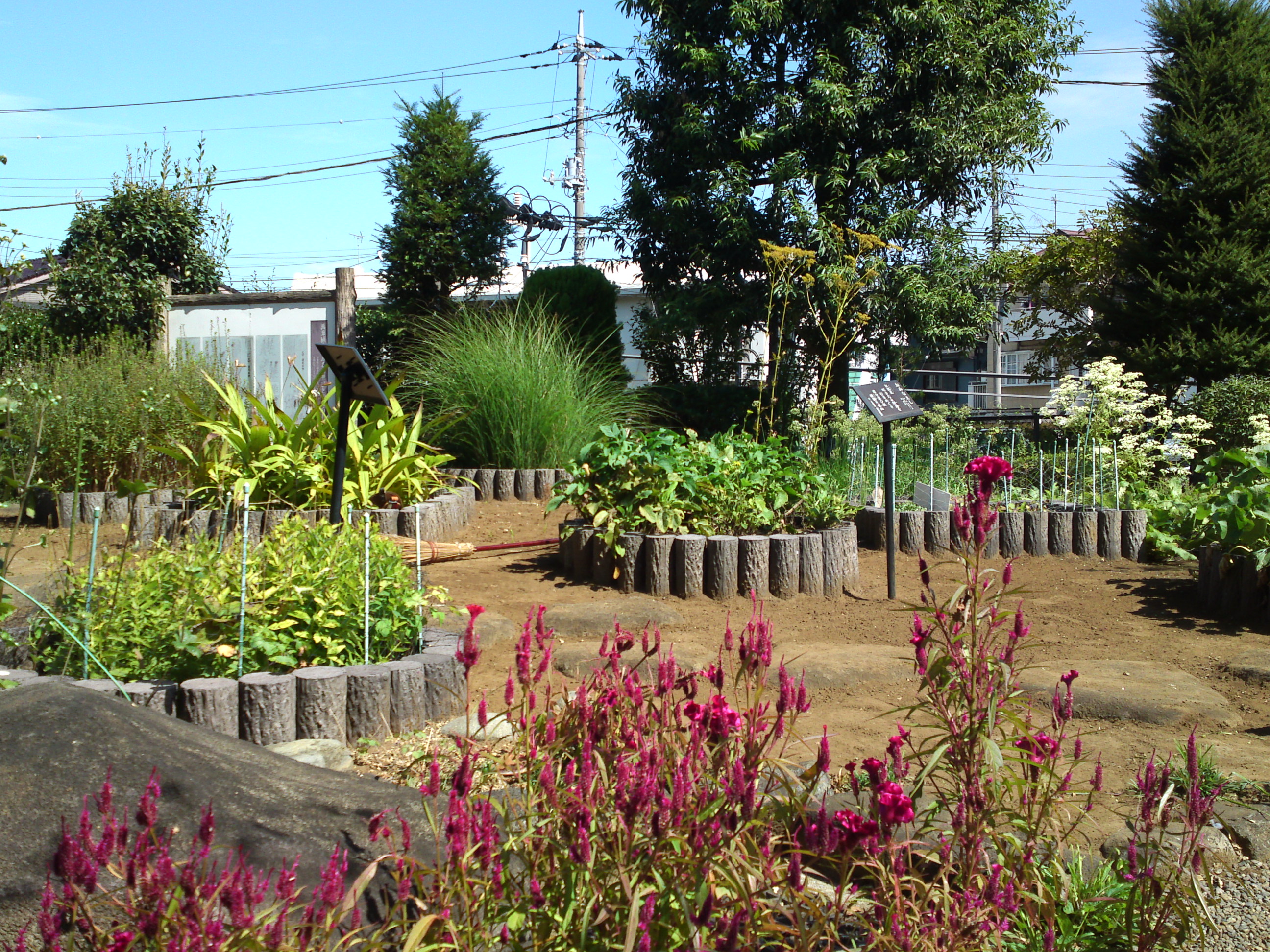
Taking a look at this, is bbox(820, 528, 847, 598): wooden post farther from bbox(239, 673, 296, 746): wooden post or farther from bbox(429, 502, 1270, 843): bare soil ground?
bbox(239, 673, 296, 746): wooden post

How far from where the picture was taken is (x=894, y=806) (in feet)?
4.39

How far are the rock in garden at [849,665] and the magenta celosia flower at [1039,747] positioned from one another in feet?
5.42

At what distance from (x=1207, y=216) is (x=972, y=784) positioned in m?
10.5

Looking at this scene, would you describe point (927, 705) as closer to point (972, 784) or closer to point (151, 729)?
point (972, 784)

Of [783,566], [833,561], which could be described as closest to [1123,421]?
[833,561]

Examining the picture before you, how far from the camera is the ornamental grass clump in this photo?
1.18 metres

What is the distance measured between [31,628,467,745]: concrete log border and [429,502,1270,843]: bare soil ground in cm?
39

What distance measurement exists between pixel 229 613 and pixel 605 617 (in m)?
1.75

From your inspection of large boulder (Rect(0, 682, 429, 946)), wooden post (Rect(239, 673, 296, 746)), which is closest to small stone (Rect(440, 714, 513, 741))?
wooden post (Rect(239, 673, 296, 746))

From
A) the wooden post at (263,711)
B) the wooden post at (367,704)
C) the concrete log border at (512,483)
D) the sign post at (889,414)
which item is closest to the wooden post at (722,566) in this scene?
the sign post at (889,414)

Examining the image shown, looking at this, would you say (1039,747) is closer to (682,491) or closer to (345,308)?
(682,491)

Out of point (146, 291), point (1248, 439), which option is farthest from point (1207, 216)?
point (146, 291)

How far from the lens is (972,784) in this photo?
159 centimetres

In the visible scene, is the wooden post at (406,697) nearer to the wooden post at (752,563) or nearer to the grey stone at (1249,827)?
the grey stone at (1249,827)
